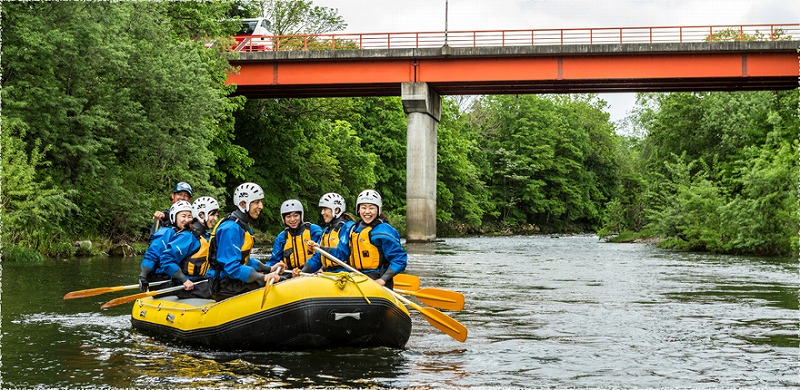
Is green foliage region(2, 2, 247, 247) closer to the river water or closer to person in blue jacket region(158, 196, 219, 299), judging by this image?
the river water

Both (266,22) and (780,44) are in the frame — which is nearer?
(780,44)

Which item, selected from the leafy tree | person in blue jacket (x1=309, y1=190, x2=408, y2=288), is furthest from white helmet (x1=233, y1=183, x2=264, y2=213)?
the leafy tree

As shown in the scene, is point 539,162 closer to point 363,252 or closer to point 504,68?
point 504,68

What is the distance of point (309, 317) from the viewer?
9.07m

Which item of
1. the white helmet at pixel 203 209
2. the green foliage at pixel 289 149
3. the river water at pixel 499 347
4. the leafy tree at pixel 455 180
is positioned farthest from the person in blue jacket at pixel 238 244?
the leafy tree at pixel 455 180

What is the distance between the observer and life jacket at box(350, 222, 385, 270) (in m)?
9.93

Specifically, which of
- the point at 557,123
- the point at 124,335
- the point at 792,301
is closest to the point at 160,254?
the point at 124,335

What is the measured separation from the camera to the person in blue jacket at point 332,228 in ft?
34.1

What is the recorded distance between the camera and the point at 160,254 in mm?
10625

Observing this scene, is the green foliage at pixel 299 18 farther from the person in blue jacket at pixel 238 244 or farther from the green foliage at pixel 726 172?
the person in blue jacket at pixel 238 244

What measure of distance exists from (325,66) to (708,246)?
1625cm

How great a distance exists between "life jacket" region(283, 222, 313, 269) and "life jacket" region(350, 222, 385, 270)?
1.06m

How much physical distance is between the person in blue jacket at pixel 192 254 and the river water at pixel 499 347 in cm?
73

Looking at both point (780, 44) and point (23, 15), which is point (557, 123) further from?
point (23, 15)
